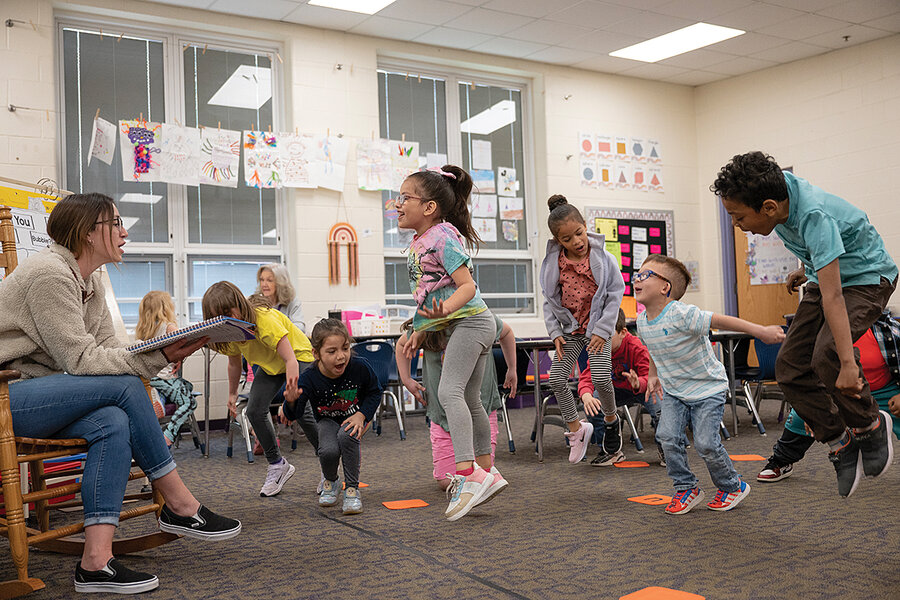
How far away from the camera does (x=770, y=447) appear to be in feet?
13.7

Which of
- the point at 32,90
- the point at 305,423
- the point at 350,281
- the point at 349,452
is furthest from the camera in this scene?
the point at 350,281

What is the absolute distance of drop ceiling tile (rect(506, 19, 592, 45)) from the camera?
21.9ft

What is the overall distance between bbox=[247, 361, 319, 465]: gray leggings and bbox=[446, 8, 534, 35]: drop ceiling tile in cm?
392

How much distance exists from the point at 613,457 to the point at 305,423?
1501 mm

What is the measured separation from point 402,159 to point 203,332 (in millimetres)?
4997

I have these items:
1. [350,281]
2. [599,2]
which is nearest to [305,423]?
[350,281]

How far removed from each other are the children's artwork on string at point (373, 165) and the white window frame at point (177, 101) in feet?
2.27

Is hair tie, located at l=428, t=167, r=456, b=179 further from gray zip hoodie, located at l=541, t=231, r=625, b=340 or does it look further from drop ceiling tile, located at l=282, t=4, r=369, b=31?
drop ceiling tile, located at l=282, t=4, r=369, b=31

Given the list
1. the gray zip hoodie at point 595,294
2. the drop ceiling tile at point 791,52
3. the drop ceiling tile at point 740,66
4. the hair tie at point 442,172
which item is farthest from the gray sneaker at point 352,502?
the drop ceiling tile at point 740,66

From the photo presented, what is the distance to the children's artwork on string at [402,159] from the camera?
6853mm

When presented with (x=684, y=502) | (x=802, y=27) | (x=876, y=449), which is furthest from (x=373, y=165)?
(x=876, y=449)

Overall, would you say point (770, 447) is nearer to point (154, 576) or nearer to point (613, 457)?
point (613, 457)

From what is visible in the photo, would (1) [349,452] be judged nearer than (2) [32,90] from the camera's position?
Yes

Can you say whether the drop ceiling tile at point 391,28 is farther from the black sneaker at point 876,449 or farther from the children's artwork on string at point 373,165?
the black sneaker at point 876,449
